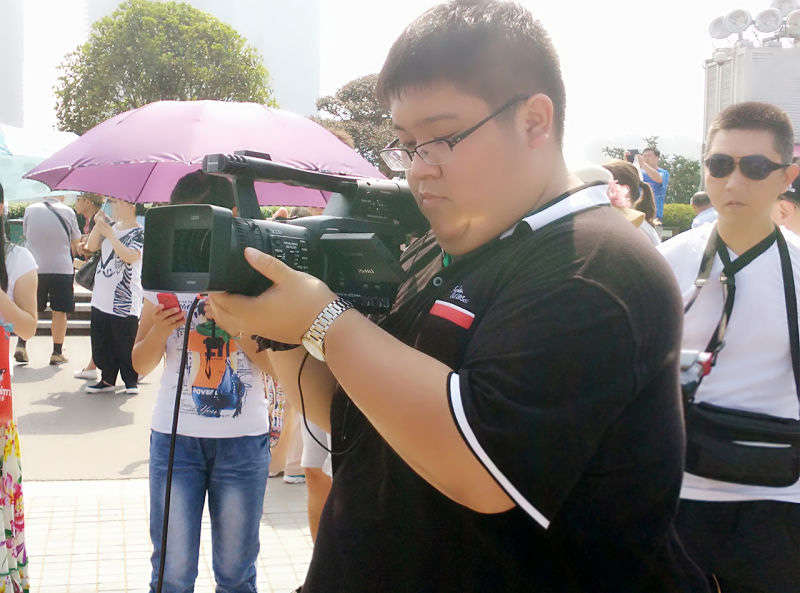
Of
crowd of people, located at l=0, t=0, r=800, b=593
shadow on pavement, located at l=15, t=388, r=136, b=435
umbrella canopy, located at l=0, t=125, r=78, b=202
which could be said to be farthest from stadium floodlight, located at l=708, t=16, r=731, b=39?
crowd of people, located at l=0, t=0, r=800, b=593

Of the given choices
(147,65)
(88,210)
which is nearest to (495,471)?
(88,210)

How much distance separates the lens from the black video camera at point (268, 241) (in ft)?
4.24

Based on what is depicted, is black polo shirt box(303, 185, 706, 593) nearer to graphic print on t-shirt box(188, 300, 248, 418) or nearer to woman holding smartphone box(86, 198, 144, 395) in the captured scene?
graphic print on t-shirt box(188, 300, 248, 418)

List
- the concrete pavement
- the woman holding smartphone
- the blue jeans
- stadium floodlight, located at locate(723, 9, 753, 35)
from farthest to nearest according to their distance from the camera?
stadium floodlight, located at locate(723, 9, 753, 35) → the woman holding smartphone → the concrete pavement → the blue jeans

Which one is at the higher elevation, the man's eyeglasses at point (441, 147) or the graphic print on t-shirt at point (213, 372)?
the man's eyeglasses at point (441, 147)

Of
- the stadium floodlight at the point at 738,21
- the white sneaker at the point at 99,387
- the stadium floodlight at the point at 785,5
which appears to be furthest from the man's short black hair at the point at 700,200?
the stadium floodlight at the point at 785,5

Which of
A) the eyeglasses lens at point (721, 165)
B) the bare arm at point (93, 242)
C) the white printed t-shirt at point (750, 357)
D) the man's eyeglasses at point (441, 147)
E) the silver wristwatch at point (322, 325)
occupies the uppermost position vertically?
the man's eyeglasses at point (441, 147)

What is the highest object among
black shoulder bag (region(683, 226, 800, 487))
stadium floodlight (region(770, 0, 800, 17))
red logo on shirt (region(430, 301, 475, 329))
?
stadium floodlight (region(770, 0, 800, 17))

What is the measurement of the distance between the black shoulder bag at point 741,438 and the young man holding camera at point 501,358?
1253 mm

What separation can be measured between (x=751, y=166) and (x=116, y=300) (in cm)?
620

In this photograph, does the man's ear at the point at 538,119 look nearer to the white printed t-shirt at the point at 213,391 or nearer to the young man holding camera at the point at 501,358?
the young man holding camera at the point at 501,358

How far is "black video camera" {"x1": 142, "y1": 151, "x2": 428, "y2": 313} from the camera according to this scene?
129cm

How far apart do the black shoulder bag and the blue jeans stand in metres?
1.62

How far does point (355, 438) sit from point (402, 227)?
0.41m
